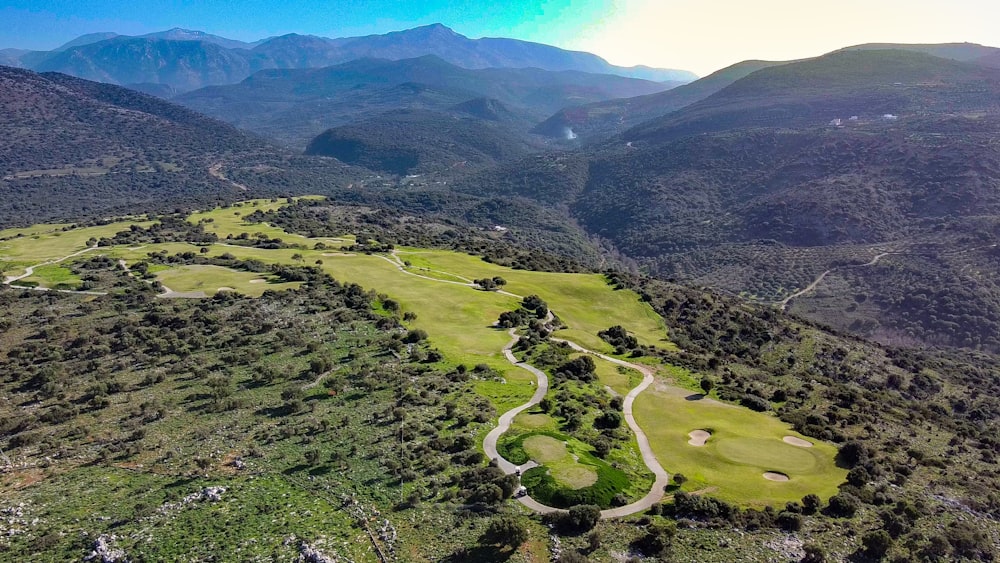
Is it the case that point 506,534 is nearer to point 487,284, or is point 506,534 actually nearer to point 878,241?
point 487,284

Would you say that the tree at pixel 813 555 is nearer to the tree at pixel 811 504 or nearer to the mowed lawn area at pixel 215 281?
the tree at pixel 811 504

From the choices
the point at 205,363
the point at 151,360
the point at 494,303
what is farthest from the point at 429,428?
the point at 494,303

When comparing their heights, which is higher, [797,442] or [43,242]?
[43,242]

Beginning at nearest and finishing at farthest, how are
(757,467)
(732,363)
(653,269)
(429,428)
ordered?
1. (757,467)
2. (429,428)
3. (732,363)
4. (653,269)

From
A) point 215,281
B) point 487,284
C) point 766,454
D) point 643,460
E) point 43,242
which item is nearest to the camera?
point 643,460

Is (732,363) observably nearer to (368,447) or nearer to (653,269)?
(368,447)

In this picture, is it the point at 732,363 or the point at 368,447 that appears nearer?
the point at 368,447

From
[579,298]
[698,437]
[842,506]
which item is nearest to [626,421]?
[698,437]
